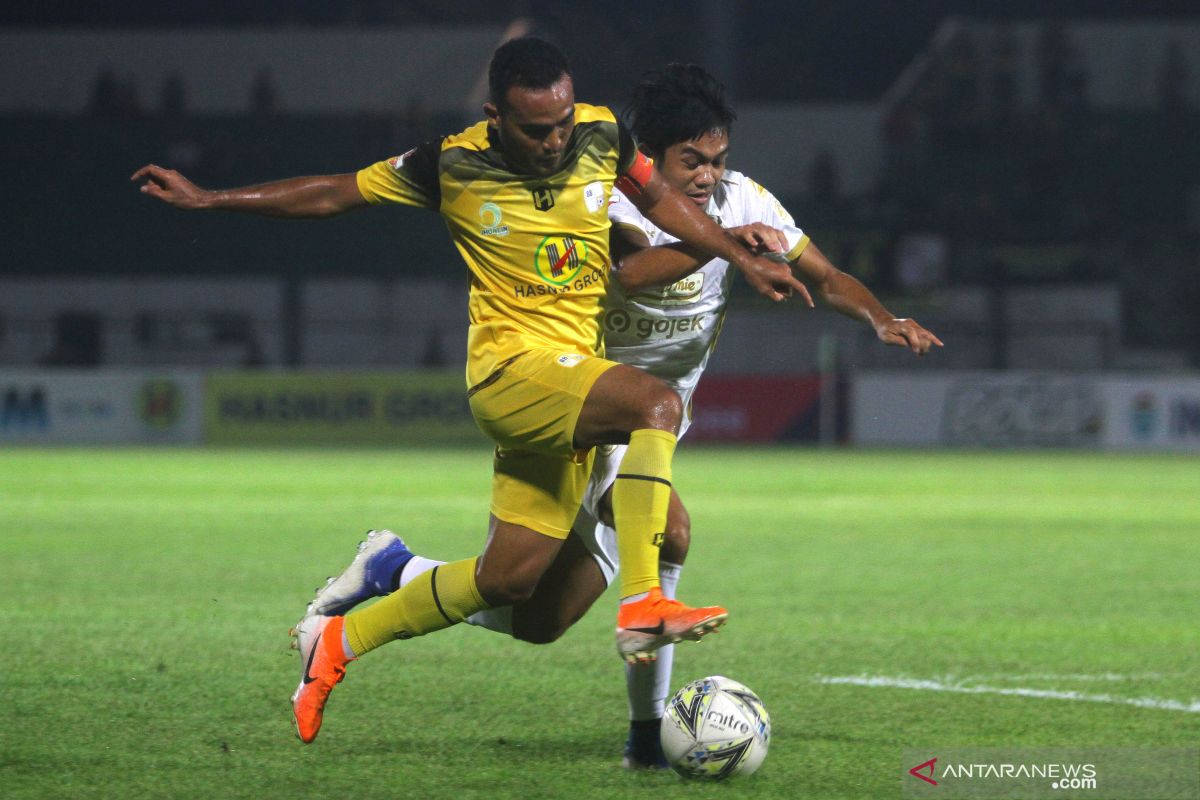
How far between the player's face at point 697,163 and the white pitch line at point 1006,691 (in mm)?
2035

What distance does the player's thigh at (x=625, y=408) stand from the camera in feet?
13.7

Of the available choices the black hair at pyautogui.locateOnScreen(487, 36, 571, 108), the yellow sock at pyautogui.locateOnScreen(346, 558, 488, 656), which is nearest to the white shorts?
the yellow sock at pyautogui.locateOnScreen(346, 558, 488, 656)

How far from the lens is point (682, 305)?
502cm

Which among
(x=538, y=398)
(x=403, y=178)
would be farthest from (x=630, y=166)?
(x=538, y=398)

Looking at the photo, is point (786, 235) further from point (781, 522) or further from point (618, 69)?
point (618, 69)

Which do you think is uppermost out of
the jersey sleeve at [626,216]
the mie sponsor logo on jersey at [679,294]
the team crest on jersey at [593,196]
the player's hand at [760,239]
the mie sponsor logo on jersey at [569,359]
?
the team crest on jersey at [593,196]

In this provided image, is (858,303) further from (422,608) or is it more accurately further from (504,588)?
(422,608)

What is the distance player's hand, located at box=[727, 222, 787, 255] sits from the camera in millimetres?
4504

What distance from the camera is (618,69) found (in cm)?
2781

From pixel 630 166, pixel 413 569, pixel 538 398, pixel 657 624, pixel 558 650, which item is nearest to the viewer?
pixel 657 624

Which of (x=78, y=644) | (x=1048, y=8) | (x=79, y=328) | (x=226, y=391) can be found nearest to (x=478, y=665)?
(x=78, y=644)

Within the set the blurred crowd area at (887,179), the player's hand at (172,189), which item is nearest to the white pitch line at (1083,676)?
the player's hand at (172,189)

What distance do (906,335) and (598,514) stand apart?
3.52 feet

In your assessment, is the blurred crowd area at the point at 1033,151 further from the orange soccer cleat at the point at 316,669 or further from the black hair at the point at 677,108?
the orange soccer cleat at the point at 316,669
